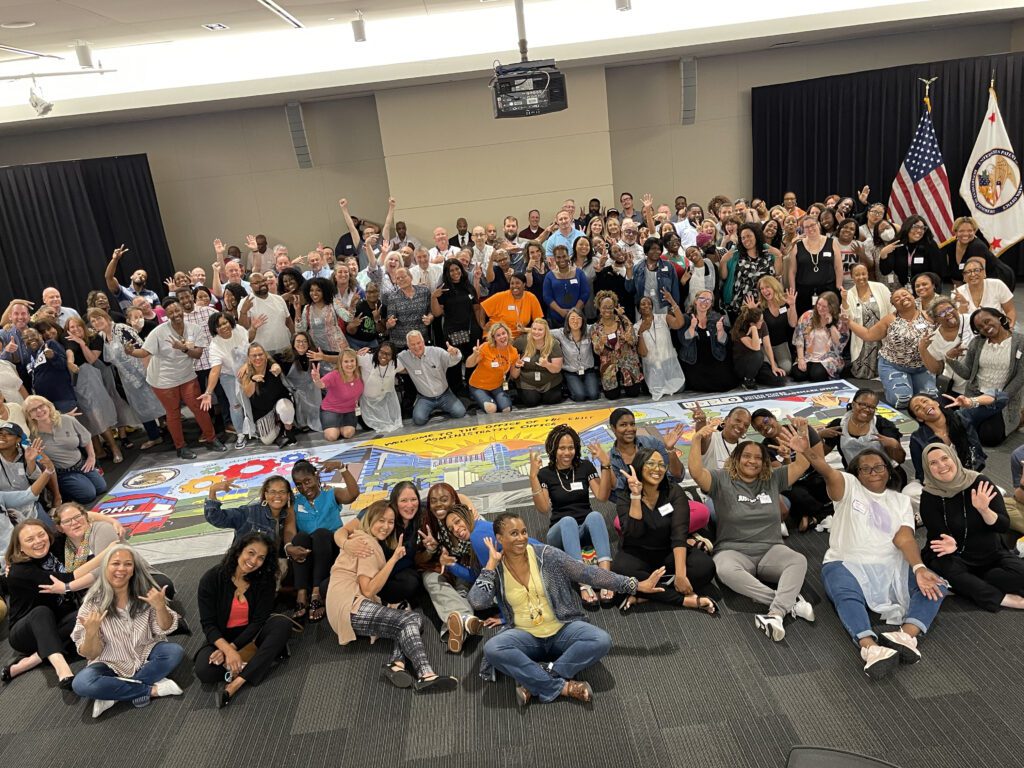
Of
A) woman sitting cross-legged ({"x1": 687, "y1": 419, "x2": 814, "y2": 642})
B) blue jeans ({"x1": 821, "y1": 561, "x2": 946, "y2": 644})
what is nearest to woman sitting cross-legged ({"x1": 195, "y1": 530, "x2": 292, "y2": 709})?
woman sitting cross-legged ({"x1": 687, "y1": 419, "x2": 814, "y2": 642})

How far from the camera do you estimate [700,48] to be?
9.66 m

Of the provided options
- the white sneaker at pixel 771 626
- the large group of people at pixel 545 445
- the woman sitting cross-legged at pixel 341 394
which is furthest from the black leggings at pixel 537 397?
the white sneaker at pixel 771 626

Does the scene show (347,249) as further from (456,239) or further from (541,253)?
(541,253)

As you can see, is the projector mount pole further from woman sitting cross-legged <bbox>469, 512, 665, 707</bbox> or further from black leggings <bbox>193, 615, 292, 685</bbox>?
black leggings <bbox>193, 615, 292, 685</bbox>

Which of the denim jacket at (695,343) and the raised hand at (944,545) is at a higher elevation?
the denim jacket at (695,343)

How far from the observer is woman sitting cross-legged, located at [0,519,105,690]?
3938 millimetres

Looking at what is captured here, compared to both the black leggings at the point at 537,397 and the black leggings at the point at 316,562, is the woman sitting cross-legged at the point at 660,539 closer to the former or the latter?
the black leggings at the point at 316,562

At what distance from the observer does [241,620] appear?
378cm

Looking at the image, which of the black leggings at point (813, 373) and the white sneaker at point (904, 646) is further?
the black leggings at point (813, 373)

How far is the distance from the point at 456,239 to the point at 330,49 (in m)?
2.70

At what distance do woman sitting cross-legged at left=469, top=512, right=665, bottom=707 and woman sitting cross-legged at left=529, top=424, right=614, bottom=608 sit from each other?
1.65ft

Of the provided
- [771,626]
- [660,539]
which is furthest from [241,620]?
[771,626]

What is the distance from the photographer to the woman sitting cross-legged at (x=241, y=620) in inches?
144

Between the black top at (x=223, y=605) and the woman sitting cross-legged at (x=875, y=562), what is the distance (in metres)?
2.79
